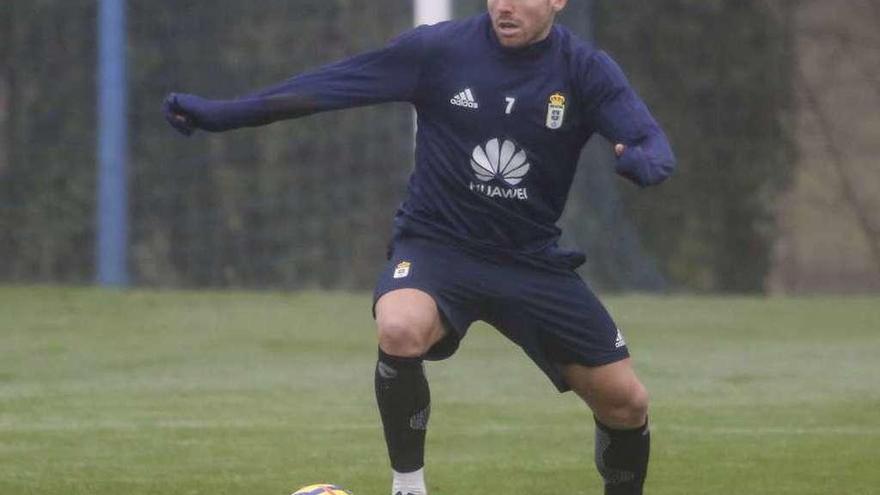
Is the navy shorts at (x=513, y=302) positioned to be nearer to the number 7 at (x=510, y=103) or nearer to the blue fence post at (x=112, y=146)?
the number 7 at (x=510, y=103)

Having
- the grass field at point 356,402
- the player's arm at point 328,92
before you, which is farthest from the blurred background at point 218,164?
the player's arm at point 328,92

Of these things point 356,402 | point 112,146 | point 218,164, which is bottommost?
point 356,402

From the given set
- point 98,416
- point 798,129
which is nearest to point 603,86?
point 98,416

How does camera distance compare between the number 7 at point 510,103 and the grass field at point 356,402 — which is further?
the grass field at point 356,402

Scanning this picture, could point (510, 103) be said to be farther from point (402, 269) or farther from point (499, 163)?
point (402, 269)

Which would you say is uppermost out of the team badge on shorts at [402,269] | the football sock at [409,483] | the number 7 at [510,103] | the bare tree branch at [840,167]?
the number 7 at [510,103]

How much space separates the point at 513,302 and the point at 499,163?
0.42 metres

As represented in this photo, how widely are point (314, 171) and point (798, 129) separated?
15.6ft

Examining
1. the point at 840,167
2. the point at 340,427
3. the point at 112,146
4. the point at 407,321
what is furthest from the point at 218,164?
the point at 407,321

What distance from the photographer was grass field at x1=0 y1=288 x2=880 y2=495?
7289 mm

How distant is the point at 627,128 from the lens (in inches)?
241

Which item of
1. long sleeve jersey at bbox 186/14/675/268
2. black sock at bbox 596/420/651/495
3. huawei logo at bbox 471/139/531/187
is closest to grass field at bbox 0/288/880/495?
black sock at bbox 596/420/651/495

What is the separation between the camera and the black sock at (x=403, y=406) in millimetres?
6113

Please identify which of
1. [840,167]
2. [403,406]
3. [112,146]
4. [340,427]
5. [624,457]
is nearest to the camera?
[403,406]
